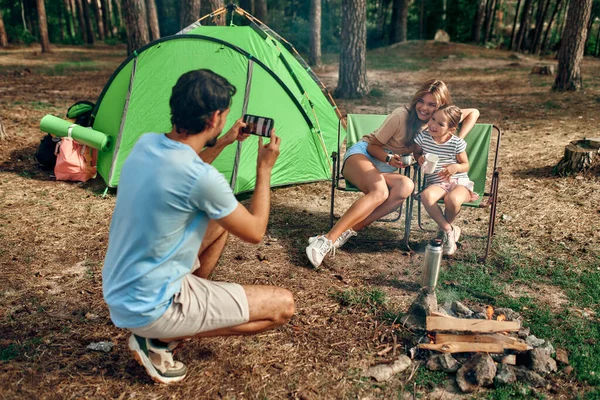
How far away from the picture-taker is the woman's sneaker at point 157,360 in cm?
258

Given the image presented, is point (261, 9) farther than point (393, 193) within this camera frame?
Yes

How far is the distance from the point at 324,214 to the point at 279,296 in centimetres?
269

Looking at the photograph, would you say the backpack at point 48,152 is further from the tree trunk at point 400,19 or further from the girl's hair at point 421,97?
the tree trunk at point 400,19

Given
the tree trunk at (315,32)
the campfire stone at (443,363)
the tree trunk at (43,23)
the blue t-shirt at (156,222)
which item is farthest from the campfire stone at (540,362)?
the tree trunk at (43,23)

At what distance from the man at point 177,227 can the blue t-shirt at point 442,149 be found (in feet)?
7.34

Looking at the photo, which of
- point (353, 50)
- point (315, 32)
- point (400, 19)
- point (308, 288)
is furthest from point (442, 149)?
point (400, 19)

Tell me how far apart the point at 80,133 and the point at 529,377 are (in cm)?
523

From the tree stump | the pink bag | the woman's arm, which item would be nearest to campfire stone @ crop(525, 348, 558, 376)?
the woman's arm

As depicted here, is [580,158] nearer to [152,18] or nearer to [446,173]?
[446,173]

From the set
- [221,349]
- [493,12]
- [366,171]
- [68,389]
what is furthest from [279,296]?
[493,12]

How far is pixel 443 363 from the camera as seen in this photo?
9.55 ft

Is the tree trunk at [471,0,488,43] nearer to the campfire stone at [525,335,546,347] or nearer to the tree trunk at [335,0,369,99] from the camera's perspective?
the tree trunk at [335,0,369,99]

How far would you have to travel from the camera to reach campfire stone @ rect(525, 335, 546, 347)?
3.07m

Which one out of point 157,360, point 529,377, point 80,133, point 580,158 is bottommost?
point 529,377
